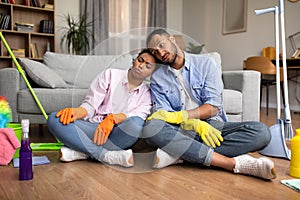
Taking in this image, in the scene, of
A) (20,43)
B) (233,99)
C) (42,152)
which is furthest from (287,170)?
(20,43)

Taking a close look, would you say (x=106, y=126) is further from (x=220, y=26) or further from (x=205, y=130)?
(x=220, y=26)

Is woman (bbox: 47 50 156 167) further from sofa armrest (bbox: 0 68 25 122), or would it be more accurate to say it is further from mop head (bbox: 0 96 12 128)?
sofa armrest (bbox: 0 68 25 122)

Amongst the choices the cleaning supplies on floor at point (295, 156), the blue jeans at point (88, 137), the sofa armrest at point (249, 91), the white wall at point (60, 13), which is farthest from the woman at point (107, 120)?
the white wall at point (60, 13)

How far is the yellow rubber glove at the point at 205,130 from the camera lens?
1.23 metres

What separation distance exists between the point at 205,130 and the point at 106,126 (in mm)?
425

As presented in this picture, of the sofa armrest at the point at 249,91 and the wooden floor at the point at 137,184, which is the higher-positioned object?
the sofa armrest at the point at 249,91

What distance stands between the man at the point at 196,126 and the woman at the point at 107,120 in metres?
0.07

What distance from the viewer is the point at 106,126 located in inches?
49.9

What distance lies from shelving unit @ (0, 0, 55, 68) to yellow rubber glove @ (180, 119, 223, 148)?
3.04 meters

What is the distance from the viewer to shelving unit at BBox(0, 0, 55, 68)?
3.65m

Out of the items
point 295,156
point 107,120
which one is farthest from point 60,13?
point 295,156

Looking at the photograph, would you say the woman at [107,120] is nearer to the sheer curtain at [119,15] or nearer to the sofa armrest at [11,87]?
the sofa armrest at [11,87]

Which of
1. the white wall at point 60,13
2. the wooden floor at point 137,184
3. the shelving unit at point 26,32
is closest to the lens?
the wooden floor at point 137,184

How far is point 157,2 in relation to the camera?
198 inches
